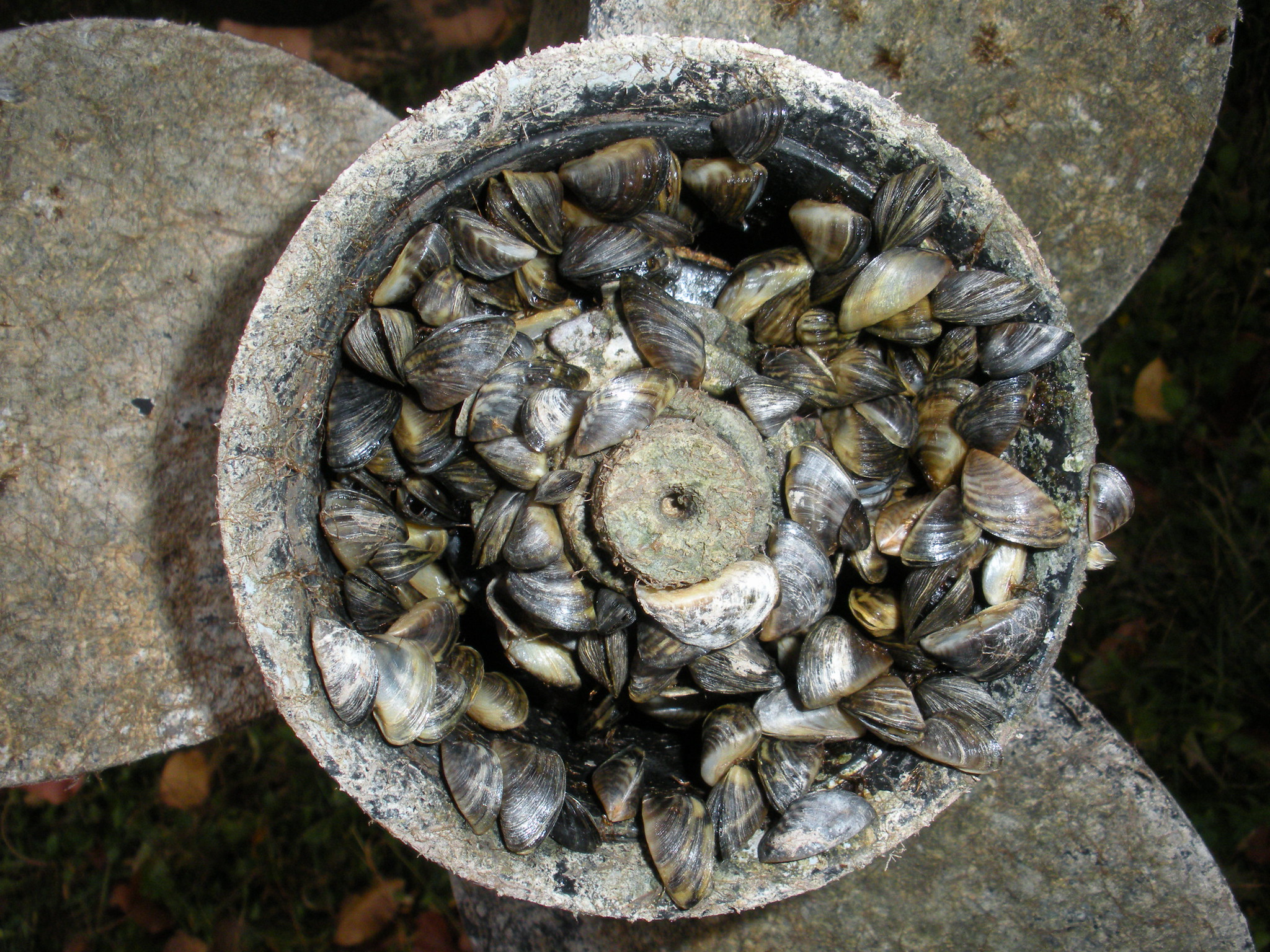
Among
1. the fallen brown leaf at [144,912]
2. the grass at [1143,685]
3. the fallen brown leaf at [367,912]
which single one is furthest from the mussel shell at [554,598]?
the fallen brown leaf at [144,912]

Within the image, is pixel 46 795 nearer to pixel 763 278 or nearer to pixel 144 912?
pixel 144 912

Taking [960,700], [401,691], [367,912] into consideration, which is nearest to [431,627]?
[401,691]

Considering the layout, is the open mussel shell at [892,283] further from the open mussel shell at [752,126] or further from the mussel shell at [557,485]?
the mussel shell at [557,485]

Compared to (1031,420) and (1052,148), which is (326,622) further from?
(1052,148)

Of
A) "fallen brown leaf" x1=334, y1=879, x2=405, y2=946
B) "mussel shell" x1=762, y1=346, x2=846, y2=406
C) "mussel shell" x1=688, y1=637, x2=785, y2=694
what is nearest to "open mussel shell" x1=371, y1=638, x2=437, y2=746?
"mussel shell" x1=688, y1=637, x2=785, y2=694

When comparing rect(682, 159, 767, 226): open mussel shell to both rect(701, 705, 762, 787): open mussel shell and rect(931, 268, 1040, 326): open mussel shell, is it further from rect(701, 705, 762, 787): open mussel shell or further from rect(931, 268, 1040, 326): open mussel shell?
rect(701, 705, 762, 787): open mussel shell

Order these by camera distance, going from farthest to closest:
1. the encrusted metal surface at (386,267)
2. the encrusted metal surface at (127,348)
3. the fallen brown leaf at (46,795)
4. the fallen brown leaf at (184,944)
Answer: the fallen brown leaf at (46,795) < the fallen brown leaf at (184,944) < the encrusted metal surface at (127,348) < the encrusted metal surface at (386,267)
